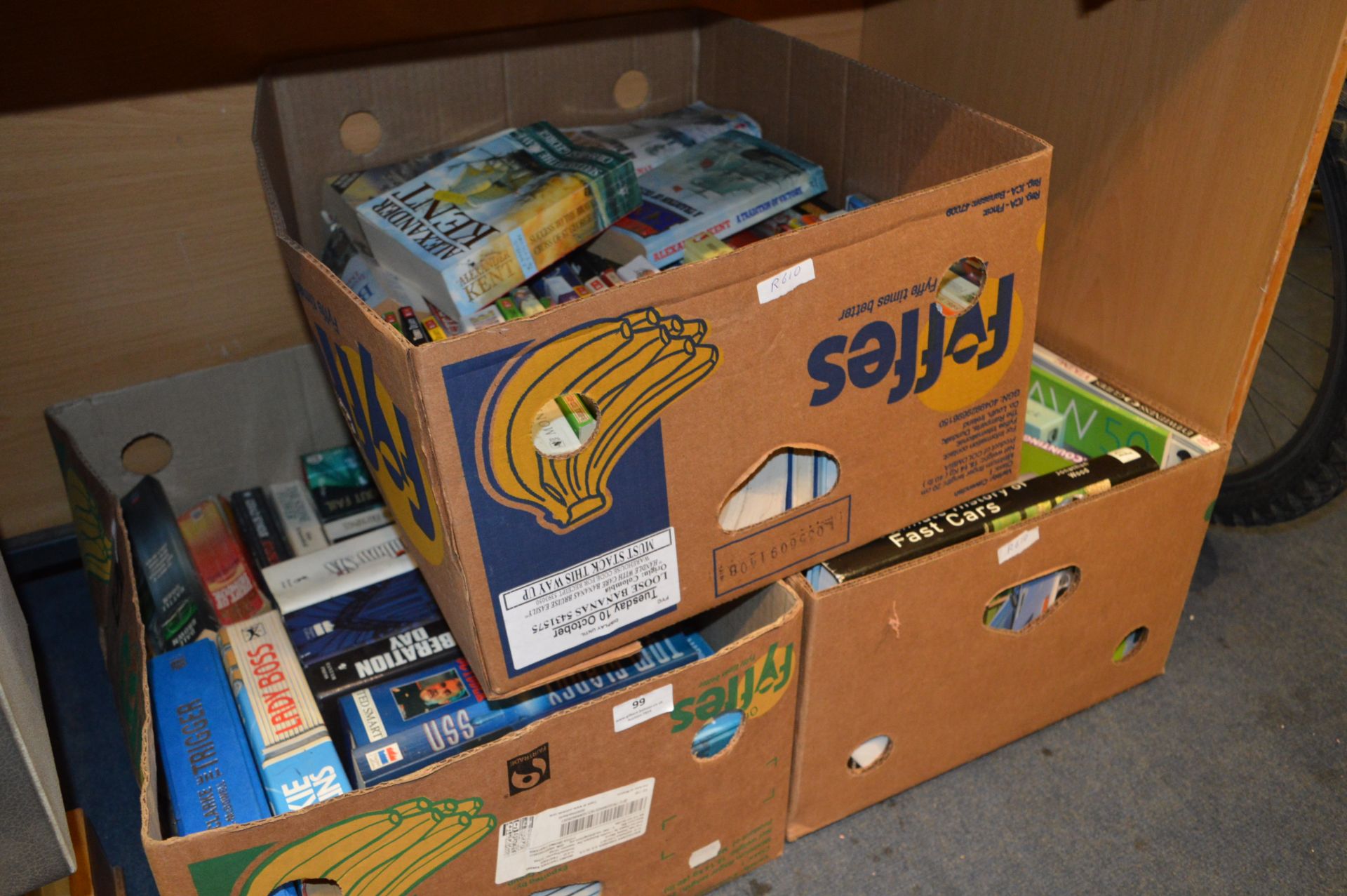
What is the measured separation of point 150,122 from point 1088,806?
1.15 metres

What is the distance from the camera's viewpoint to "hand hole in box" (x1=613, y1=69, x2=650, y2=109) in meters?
1.24

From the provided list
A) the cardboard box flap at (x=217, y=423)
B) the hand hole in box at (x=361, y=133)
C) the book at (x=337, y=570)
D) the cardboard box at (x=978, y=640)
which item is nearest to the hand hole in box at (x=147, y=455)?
the cardboard box flap at (x=217, y=423)

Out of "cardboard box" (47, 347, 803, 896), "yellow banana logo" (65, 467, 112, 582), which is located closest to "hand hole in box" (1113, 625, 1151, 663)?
"cardboard box" (47, 347, 803, 896)

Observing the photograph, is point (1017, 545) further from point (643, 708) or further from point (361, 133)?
point (361, 133)

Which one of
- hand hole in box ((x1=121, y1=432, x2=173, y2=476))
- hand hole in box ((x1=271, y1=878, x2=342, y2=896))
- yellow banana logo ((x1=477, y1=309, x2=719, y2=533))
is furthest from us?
hand hole in box ((x1=121, y1=432, x2=173, y2=476))

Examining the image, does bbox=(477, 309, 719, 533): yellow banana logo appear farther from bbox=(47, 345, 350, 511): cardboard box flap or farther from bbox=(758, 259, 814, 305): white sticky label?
bbox=(47, 345, 350, 511): cardboard box flap

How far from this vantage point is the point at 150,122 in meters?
1.07

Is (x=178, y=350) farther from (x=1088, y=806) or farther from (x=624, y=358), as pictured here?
(x=1088, y=806)

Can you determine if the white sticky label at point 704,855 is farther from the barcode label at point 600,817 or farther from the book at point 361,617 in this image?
the book at point 361,617

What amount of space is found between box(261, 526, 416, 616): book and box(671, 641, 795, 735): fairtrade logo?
313 mm

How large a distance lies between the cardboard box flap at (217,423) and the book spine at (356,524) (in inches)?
5.9

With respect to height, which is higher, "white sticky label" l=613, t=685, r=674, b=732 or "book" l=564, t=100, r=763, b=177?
"book" l=564, t=100, r=763, b=177

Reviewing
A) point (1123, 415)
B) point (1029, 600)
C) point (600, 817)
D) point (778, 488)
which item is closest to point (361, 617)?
point (600, 817)

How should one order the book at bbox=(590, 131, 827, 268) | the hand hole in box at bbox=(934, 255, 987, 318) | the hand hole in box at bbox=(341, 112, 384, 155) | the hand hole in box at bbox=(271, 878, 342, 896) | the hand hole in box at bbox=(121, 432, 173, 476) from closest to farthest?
the hand hole in box at bbox=(271, 878, 342, 896), the hand hole in box at bbox=(934, 255, 987, 318), the book at bbox=(590, 131, 827, 268), the hand hole in box at bbox=(341, 112, 384, 155), the hand hole in box at bbox=(121, 432, 173, 476)
